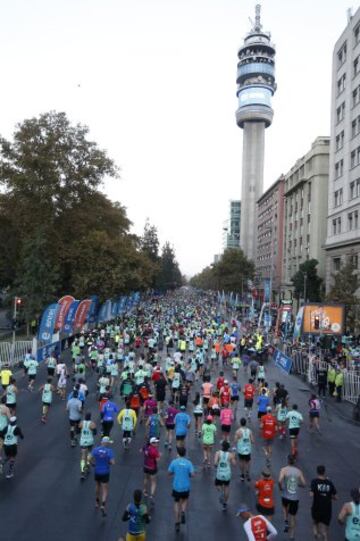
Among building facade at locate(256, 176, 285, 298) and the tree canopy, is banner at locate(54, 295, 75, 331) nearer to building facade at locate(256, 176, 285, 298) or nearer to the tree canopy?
the tree canopy

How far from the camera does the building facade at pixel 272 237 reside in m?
84.2

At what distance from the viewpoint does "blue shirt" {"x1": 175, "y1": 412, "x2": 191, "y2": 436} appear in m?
12.3

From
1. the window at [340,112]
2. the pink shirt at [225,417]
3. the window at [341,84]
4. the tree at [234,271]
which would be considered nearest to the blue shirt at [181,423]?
the pink shirt at [225,417]

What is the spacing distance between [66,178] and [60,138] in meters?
3.28

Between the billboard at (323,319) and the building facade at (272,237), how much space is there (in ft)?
154

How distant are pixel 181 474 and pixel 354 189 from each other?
41.0 meters

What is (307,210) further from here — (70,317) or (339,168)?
(70,317)

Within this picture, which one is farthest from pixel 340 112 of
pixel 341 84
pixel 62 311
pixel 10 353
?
pixel 10 353

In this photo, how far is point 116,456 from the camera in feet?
41.6

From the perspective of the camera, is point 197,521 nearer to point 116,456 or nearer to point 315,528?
point 315,528

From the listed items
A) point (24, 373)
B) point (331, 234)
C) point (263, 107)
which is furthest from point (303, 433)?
point (263, 107)

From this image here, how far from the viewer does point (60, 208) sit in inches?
1642

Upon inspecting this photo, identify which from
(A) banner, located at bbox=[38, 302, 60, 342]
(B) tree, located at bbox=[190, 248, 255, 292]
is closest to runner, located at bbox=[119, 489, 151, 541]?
(A) banner, located at bbox=[38, 302, 60, 342]

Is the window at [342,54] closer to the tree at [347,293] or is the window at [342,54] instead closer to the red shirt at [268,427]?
the tree at [347,293]
